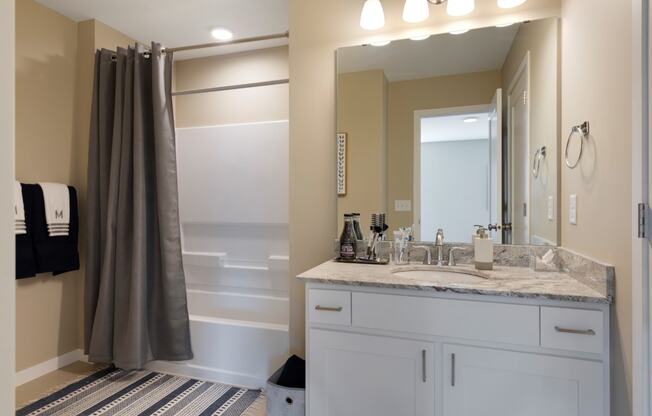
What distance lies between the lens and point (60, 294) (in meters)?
2.51

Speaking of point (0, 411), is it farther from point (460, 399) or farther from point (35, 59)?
point (35, 59)

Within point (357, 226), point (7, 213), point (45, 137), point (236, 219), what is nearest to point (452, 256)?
point (357, 226)

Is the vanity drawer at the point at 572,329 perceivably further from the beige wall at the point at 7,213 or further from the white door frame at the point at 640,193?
the beige wall at the point at 7,213

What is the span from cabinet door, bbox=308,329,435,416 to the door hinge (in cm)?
74

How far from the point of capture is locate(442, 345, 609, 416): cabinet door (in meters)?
1.15

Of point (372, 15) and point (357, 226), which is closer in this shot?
point (372, 15)

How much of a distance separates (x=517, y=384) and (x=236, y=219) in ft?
7.53

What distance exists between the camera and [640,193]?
0.95 metres

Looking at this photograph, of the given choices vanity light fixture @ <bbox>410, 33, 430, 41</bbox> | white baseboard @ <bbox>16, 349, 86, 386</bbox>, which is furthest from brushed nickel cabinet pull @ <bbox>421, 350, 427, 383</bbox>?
white baseboard @ <bbox>16, 349, 86, 386</bbox>

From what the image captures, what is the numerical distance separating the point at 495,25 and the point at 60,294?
3.21m

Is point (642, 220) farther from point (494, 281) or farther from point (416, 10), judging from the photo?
point (416, 10)

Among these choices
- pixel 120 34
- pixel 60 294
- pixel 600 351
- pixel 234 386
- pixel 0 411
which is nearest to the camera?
pixel 0 411

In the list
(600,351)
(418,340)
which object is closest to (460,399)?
(418,340)

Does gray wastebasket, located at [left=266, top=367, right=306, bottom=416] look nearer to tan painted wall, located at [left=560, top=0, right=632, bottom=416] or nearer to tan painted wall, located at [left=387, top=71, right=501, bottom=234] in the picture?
tan painted wall, located at [left=387, top=71, right=501, bottom=234]
